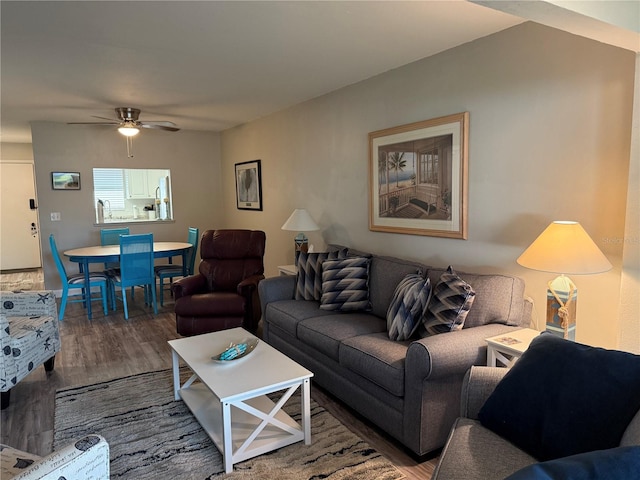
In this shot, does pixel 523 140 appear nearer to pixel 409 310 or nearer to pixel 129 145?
pixel 409 310

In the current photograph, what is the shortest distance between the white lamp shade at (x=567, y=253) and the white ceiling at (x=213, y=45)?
100cm

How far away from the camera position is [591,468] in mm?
927

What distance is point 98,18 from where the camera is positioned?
8.04ft

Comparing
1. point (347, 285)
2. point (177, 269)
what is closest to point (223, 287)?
point (177, 269)

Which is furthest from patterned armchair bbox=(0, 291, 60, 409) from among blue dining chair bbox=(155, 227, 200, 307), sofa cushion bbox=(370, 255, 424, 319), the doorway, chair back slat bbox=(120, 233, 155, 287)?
the doorway

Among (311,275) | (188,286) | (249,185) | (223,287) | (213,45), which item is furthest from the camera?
(249,185)

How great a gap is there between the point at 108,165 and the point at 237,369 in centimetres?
501

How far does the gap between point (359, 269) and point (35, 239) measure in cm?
780

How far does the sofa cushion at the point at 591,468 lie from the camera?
0.90m

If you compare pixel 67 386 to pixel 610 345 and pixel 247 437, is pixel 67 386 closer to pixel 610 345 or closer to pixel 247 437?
pixel 247 437

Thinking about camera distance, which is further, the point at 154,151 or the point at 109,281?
the point at 154,151

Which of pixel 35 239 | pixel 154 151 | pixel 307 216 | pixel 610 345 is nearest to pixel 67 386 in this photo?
pixel 307 216

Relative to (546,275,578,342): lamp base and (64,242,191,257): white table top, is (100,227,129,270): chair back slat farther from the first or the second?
(546,275,578,342): lamp base

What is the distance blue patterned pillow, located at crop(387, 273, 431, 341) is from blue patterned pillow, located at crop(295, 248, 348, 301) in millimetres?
998
